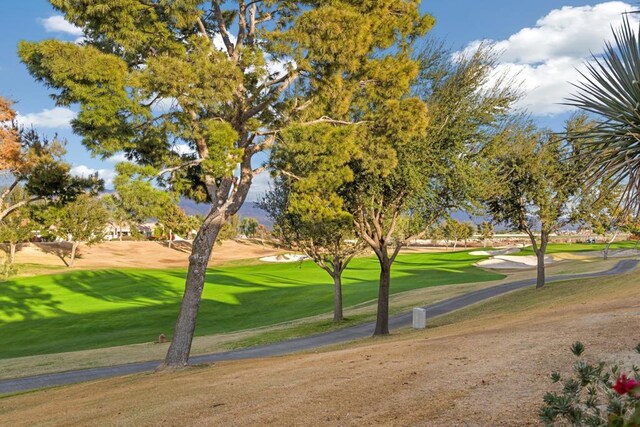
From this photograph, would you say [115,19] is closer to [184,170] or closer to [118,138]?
[118,138]

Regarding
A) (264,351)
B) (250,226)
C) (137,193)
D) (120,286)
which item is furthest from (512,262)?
(250,226)

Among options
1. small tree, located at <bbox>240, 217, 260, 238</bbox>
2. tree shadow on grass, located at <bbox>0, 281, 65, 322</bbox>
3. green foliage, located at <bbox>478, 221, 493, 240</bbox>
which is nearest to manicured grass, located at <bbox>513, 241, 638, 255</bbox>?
green foliage, located at <bbox>478, 221, 493, 240</bbox>

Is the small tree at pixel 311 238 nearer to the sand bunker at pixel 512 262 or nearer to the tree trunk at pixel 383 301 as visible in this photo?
the tree trunk at pixel 383 301

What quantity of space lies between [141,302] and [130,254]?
156 ft

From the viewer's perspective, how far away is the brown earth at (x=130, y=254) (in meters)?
75.4

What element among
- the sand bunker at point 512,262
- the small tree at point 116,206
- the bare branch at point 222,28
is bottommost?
the sand bunker at point 512,262

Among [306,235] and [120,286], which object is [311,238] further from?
[120,286]

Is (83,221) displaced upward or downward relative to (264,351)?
upward

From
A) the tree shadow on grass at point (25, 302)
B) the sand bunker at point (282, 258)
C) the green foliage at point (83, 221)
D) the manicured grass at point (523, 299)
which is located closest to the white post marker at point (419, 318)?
the manicured grass at point (523, 299)

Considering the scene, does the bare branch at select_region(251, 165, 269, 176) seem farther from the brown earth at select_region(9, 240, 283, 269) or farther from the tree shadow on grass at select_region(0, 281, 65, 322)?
the brown earth at select_region(9, 240, 283, 269)

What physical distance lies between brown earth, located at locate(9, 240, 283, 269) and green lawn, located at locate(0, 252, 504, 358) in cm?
1494

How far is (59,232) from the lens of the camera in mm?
63719

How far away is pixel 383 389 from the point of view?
26.6 ft

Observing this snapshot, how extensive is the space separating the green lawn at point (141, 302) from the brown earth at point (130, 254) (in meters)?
14.9
